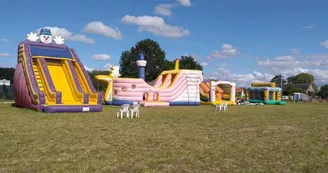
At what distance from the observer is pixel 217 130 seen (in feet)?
32.8

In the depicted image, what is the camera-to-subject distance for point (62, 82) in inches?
706

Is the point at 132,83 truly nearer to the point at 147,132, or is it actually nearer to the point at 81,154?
the point at 147,132

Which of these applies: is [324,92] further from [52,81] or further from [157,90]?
[52,81]

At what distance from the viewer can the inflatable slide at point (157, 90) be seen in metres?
24.3

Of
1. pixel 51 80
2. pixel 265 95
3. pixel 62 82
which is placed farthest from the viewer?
pixel 265 95

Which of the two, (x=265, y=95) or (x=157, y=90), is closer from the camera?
(x=157, y=90)

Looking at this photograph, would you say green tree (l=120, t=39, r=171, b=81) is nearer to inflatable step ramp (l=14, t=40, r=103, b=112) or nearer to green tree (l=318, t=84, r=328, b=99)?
inflatable step ramp (l=14, t=40, r=103, b=112)

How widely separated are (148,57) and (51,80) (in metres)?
36.7

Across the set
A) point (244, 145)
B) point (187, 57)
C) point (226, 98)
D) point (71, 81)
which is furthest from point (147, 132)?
point (187, 57)

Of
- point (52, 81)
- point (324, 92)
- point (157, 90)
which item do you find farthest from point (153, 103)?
point (324, 92)

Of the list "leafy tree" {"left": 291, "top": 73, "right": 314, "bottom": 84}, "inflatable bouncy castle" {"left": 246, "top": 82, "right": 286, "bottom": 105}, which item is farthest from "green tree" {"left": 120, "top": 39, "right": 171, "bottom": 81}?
"leafy tree" {"left": 291, "top": 73, "right": 314, "bottom": 84}

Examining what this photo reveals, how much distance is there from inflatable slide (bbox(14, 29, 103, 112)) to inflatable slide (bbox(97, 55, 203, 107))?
6.11m

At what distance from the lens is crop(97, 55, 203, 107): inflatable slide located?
24.3m

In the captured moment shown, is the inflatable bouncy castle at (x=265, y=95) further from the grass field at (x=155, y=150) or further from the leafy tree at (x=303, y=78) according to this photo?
the leafy tree at (x=303, y=78)
